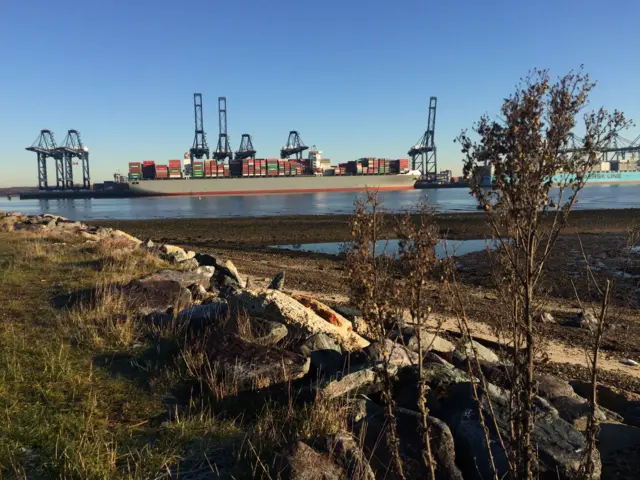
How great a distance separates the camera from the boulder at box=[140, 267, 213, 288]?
6.90m

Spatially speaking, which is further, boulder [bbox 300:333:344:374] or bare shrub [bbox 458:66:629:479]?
boulder [bbox 300:333:344:374]

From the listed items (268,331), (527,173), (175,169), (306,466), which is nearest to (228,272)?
(268,331)

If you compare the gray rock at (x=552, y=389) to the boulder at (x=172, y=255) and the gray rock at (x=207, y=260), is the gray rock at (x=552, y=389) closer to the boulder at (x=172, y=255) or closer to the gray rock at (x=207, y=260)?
the gray rock at (x=207, y=260)

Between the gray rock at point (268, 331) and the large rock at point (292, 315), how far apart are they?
0.78 ft

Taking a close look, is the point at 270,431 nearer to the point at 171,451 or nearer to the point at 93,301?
the point at 171,451

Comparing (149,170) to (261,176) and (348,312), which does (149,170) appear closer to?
(261,176)

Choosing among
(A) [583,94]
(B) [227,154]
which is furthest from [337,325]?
(B) [227,154]

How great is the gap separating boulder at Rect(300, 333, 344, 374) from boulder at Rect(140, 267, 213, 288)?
2.97m

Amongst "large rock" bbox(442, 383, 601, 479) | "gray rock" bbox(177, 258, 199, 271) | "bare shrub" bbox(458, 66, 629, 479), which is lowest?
"large rock" bbox(442, 383, 601, 479)

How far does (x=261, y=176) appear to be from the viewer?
96.6m

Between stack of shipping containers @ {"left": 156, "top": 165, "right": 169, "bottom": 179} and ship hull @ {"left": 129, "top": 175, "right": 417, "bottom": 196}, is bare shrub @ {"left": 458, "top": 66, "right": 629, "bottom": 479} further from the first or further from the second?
stack of shipping containers @ {"left": 156, "top": 165, "right": 169, "bottom": 179}

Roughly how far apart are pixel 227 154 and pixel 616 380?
358ft

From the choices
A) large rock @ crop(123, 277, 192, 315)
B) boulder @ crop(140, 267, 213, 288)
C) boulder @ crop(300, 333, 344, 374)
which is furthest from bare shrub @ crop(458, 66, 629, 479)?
boulder @ crop(140, 267, 213, 288)

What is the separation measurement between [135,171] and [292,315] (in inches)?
3936
